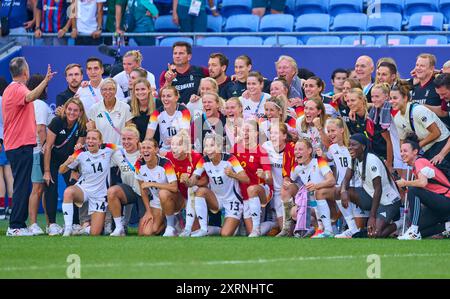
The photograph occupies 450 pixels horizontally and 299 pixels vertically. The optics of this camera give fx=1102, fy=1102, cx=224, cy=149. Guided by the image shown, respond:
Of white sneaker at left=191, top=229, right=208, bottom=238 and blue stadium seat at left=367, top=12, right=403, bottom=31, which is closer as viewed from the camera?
white sneaker at left=191, top=229, right=208, bottom=238

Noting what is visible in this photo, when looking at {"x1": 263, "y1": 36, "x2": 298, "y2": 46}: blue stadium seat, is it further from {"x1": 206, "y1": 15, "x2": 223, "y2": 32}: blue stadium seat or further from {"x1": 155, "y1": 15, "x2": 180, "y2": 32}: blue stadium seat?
{"x1": 155, "y1": 15, "x2": 180, "y2": 32}: blue stadium seat

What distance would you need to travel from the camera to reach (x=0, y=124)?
17016 mm

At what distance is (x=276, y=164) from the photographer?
13.8 m

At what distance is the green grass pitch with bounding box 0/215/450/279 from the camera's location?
9547 mm

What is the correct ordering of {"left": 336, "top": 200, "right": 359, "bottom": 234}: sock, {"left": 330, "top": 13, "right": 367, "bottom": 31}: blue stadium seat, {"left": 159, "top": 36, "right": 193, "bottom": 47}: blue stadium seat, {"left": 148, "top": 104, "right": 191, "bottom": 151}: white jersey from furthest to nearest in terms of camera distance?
{"left": 159, "top": 36, "right": 193, "bottom": 47}: blue stadium seat → {"left": 330, "top": 13, "right": 367, "bottom": 31}: blue stadium seat → {"left": 148, "top": 104, "right": 191, "bottom": 151}: white jersey → {"left": 336, "top": 200, "right": 359, "bottom": 234}: sock

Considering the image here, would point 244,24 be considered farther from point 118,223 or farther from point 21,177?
point 21,177

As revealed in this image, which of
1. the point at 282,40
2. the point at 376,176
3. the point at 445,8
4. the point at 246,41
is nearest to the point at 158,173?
the point at 376,176

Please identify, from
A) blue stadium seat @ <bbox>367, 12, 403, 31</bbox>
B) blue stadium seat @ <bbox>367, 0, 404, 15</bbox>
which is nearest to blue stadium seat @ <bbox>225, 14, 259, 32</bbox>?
blue stadium seat @ <bbox>367, 0, 404, 15</bbox>

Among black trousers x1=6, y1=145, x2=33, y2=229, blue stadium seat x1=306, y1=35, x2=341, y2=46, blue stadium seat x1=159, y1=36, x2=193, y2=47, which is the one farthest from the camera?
blue stadium seat x1=159, y1=36, x2=193, y2=47

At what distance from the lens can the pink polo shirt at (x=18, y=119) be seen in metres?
13.5

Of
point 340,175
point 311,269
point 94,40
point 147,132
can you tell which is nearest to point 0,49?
point 94,40

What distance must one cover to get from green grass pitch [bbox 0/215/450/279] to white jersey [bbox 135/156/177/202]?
2.90 feet
